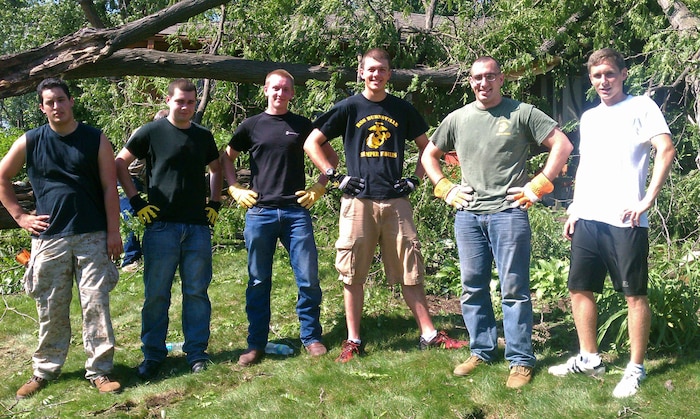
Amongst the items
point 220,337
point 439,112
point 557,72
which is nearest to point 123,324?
point 220,337

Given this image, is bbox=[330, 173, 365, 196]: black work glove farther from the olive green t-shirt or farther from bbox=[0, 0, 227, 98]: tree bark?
bbox=[0, 0, 227, 98]: tree bark

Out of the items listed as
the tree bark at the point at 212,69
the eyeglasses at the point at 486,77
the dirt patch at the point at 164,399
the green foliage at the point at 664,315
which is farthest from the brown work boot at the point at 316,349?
the tree bark at the point at 212,69

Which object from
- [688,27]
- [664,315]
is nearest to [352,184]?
[664,315]

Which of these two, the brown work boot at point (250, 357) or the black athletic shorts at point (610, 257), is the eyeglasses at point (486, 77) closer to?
the black athletic shorts at point (610, 257)

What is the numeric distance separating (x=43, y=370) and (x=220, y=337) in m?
1.29

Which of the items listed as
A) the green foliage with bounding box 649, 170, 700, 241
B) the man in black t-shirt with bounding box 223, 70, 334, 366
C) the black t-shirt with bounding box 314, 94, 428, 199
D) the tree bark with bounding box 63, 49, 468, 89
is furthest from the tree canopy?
Result: the black t-shirt with bounding box 314, 94, 428, 199

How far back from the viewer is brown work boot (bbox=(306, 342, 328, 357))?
4492 millimetres

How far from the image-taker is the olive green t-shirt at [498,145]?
381 cm

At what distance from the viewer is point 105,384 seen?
4.11 meters

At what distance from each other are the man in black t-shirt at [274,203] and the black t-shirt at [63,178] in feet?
3.15

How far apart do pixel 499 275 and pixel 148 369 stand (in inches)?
92.3

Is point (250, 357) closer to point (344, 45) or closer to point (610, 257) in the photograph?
point (610, 257)

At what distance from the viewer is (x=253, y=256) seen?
446cm

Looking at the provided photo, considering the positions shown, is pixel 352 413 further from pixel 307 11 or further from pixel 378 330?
pixel 307 11
